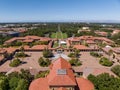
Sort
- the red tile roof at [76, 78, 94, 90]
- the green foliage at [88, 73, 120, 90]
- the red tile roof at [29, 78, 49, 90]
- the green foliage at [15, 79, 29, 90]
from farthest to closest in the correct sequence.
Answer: the red tile roof at [76, 78, 94, 90]
the red tile roof at [29, 78, 49, 90]
the green foliage at [15, 79, 29, 90]
the green foliage at [88, 73, 120, 90]

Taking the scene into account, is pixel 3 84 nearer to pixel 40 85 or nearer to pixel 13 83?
pixel 13 83

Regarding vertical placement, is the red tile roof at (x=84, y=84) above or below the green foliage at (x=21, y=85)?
below

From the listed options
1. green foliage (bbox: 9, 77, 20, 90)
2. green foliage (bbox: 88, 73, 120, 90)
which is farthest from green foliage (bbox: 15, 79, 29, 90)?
green foliage (bbox: 88, 73, 120, 90)

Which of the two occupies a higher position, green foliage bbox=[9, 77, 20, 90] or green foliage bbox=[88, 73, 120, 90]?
green foliage bbox=[88, 73, 120, 90]

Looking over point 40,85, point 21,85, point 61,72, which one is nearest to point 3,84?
point 21,85

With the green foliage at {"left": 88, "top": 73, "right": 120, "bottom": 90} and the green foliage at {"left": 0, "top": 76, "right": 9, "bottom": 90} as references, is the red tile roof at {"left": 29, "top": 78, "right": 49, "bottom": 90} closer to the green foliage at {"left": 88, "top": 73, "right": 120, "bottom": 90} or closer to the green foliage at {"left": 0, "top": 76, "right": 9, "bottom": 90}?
the green foliage at {"left": 0, "top": 76, "right": 9, "bottom": 90}

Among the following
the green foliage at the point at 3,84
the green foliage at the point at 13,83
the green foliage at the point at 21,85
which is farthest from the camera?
the green foliage at the point at 13,83

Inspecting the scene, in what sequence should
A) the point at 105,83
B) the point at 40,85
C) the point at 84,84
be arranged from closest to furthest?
1. the point at 105,83
2. the point at 40,85
3. the point at 84,84

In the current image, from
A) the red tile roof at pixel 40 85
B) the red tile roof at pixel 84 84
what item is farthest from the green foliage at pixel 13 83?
the red tile roof at pixel 84 84

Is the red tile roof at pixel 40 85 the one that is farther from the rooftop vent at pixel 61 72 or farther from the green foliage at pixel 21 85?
the rooftop vent at pixel 61 72

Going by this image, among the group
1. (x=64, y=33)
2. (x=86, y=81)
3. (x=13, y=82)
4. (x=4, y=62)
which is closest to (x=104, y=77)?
(x=86, y=81)

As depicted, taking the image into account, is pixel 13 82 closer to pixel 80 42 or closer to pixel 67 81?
pixel 67 81
